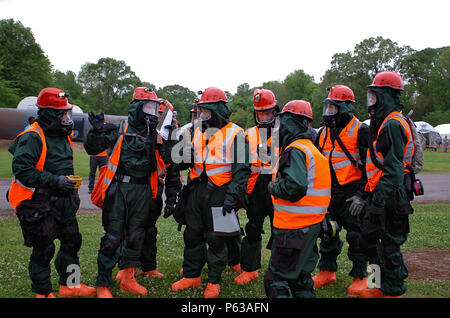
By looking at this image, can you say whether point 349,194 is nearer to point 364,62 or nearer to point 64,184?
point 64,184

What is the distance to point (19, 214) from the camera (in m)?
5.33

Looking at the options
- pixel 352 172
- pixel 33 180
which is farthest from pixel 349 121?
pixel 33 180

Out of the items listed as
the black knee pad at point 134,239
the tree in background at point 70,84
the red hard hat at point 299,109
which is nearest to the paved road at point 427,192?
the black knee pad at point 134,239

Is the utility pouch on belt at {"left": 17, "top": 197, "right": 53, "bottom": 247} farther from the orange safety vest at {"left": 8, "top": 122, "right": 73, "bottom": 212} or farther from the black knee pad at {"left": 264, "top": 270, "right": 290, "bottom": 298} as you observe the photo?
the black knee pad at {"left": 264, "top": 270, "right": 290, "bottom": 298}

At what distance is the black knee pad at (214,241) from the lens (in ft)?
19.8

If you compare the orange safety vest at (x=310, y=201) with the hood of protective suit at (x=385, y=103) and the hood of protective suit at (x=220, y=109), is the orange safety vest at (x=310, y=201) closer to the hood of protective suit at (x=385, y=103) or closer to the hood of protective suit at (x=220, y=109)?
the hood of protective suit at (x=385, y=103)

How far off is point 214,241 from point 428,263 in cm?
417

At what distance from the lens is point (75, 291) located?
19.4 feet

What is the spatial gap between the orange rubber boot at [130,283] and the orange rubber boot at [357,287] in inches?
114

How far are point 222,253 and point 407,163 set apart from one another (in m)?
2.73

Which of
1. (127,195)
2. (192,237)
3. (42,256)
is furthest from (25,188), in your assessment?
(192,237)

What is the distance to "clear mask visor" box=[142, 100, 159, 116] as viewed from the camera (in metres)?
6.06
